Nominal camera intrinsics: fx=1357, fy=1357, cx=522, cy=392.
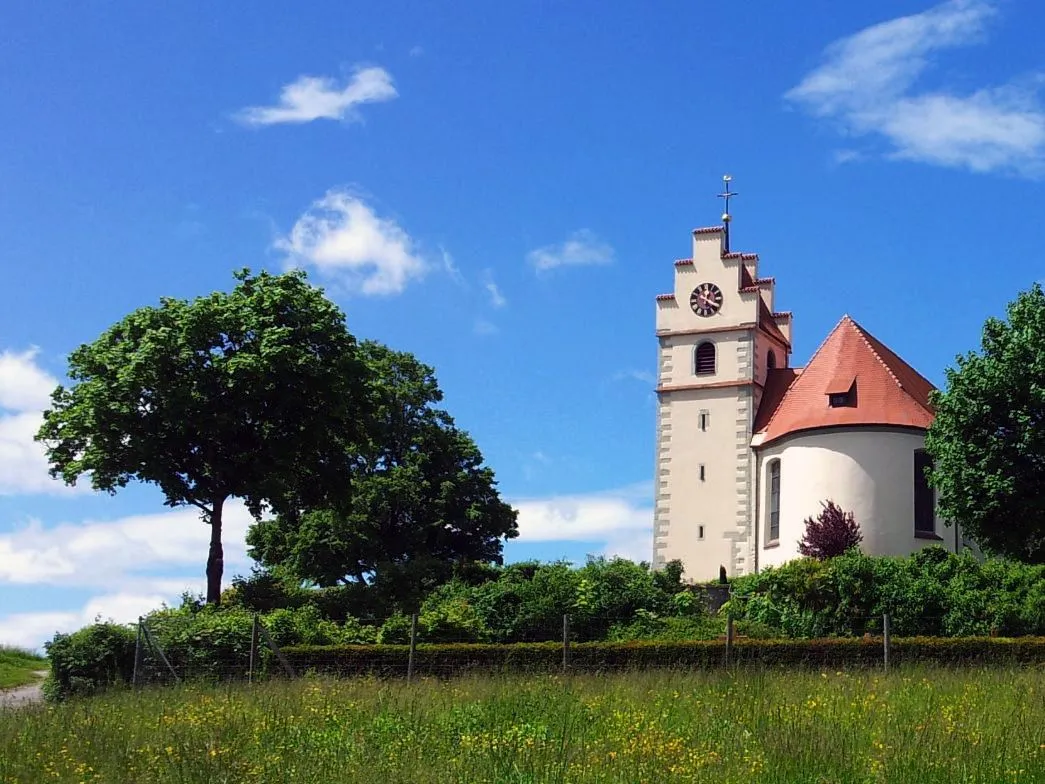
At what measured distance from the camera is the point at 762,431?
2024 inches

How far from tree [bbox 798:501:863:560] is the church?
0.40 meters

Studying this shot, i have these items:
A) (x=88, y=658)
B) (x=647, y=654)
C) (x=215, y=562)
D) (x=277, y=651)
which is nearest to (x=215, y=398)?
(x=215, y=562)

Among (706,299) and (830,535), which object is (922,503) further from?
(706,299)

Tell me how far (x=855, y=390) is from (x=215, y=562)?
894 inches

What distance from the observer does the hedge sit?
82.6 ft

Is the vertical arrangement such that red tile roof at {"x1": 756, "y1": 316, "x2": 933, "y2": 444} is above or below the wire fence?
above

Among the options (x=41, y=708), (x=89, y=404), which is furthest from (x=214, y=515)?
(x=41, y=708)

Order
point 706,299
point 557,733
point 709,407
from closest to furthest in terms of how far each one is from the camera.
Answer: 1. point 557,733
2. point 709,407
3. point 706,299

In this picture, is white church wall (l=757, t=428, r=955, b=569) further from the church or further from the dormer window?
the dormer window

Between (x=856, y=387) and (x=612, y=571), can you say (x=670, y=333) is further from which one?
(x=612, y=571)

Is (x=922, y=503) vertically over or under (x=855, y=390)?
under

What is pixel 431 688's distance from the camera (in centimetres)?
1858

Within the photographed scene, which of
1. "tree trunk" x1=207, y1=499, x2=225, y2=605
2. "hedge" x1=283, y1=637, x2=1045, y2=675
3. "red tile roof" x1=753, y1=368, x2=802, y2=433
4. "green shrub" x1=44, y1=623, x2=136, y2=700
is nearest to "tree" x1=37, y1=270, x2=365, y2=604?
"tree trunk" x1=207, y1=499, x2=225, y2=605

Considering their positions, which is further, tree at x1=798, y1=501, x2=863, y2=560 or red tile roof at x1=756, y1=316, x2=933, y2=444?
red tile roof at x1=756, y1=316, x2=933, y2=444
